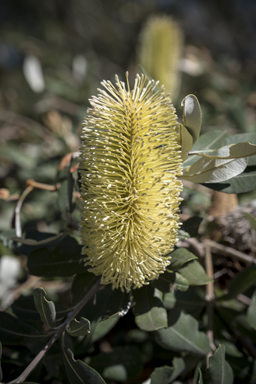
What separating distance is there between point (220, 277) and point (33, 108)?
5.19 feet

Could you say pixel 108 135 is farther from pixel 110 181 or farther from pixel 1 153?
pixel 1 153

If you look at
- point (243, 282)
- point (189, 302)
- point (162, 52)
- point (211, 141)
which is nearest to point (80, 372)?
point (189, 302)

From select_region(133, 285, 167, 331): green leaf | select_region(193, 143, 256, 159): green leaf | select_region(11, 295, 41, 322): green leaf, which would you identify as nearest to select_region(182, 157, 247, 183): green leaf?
select_region(193, 143, 256, 159): green leaf

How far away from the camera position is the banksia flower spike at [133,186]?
2.05ft

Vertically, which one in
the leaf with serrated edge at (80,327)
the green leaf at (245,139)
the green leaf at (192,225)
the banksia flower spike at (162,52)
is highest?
the banksia flower spike at (162,52)

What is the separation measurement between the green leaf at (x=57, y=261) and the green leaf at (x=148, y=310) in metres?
0.15

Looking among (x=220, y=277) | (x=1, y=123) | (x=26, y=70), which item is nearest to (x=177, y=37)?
(x=26, y=70)

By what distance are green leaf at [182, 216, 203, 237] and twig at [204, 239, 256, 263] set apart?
0.25 meters

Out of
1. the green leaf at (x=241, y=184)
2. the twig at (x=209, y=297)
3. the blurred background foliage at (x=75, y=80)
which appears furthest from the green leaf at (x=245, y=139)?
the twig at (x=209, y=297)

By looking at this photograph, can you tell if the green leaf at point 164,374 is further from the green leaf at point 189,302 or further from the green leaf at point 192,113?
the green leaf at point 192,113

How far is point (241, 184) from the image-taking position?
678 mm

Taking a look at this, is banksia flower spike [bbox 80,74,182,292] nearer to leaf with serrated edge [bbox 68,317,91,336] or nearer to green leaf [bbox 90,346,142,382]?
leaf with serrated edge [bbox 68,317,91,336]

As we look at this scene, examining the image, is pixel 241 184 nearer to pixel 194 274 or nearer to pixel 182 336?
pixel 194 274

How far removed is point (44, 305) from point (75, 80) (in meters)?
2.01
